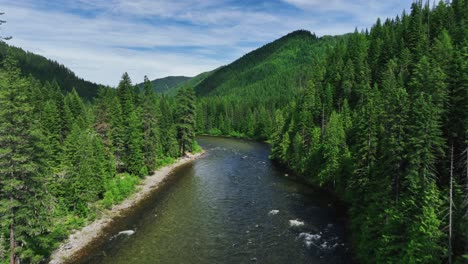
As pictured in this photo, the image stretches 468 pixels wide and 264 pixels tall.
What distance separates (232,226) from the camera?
3922 cm

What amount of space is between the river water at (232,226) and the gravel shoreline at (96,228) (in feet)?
6.36

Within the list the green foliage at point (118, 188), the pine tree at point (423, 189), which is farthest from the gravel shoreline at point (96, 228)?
the pine tree at point (423, 189)

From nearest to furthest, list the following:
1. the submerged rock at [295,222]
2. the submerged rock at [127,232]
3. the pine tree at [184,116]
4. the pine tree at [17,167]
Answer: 1. the pine tree at [17,167]
2. the submerged rock at [127,232]
3. the submerged rock at [295,222]
4. the pine tree at [184,116]

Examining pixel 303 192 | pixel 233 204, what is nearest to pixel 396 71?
pixel 303 192

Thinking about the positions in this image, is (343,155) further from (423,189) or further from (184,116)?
(184,116)

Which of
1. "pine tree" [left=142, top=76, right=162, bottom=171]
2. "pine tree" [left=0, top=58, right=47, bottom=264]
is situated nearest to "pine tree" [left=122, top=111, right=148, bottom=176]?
"pine tree" [left=142, top=76, right=162, bottom=171]

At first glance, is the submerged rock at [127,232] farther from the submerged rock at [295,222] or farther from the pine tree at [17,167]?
the submerged rock at [295,222]

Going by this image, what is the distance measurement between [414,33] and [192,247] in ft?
256

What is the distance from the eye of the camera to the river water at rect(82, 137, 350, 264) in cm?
3159

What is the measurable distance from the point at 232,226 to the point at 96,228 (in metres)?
17.8

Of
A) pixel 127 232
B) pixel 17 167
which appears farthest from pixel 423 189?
pixel 127 232

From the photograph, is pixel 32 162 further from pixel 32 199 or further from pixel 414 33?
pixel 414 33

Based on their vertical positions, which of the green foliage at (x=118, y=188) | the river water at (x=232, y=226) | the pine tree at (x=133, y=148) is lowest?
the river water at (x=232, y=226)

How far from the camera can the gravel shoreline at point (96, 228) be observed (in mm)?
31231
